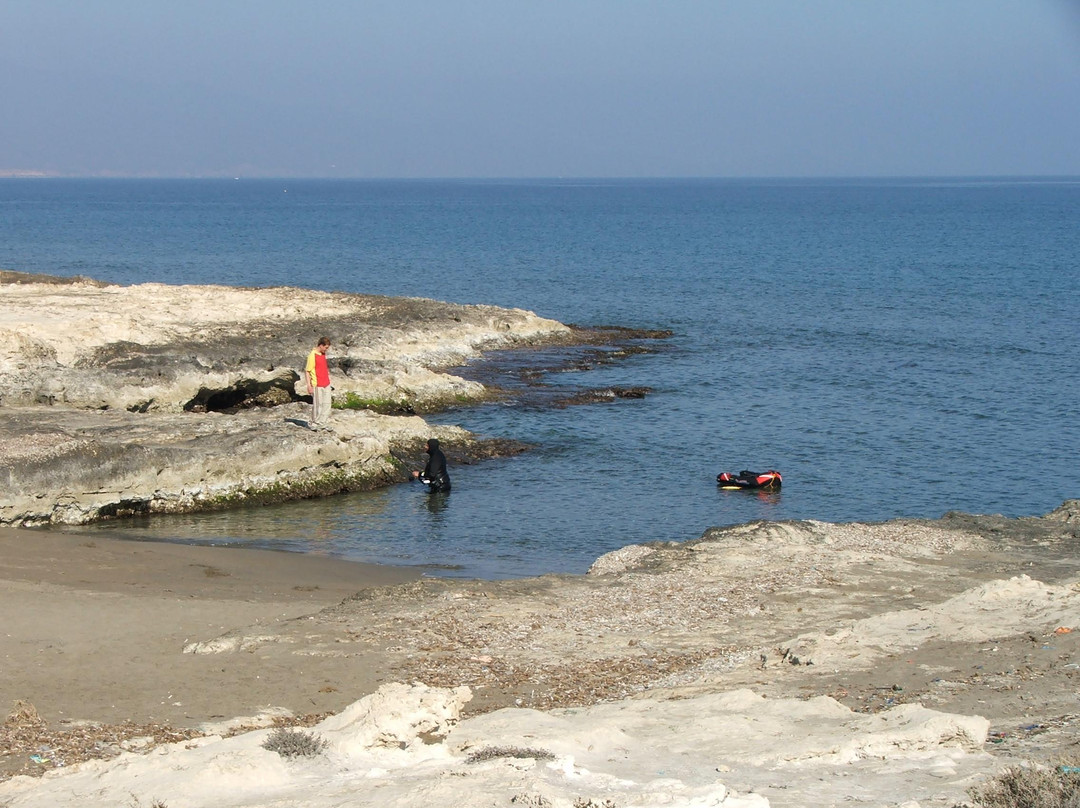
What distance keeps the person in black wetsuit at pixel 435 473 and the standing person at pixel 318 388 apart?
91.5 inches

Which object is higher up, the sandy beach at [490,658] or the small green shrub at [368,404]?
the sandy beach at [490,658]

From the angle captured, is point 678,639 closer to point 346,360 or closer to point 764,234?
point 346,360

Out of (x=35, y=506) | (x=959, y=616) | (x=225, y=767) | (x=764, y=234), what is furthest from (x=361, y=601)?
(x=764, y=234)

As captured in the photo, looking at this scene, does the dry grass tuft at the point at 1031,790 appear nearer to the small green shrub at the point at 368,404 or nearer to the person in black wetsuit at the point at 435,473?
the person in black wetsuit at the point at 435,473

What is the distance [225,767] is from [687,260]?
73.7m

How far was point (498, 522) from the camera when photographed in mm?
21625

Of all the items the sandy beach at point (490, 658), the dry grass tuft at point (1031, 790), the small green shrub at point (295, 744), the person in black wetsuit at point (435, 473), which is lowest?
the person in black wetsuit at point (435, 473)

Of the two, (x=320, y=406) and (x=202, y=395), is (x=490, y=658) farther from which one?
(x=202, y=395)

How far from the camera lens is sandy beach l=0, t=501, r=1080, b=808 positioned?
8.04 metres

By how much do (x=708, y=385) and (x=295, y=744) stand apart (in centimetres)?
2869

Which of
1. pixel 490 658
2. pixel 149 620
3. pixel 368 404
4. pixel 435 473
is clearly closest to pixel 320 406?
pixel 435 473

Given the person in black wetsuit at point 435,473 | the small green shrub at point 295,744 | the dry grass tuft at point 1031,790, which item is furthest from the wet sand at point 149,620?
the dry grass tuft at point 1031,790

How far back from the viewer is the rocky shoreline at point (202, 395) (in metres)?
20.3

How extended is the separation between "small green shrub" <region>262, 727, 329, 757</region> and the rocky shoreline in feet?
41.0
